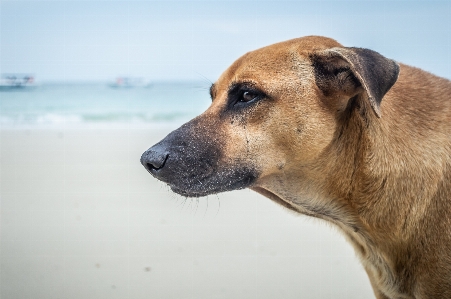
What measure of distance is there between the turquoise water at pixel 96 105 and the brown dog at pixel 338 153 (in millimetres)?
14669

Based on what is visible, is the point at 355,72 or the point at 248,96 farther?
the point at 248,96

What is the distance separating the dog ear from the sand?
43.5 inches

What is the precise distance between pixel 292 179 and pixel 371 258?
757 millimetres

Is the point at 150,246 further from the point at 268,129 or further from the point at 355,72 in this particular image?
the point at 355,72

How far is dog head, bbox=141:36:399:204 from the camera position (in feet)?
10.8

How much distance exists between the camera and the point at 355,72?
3115 millimetres

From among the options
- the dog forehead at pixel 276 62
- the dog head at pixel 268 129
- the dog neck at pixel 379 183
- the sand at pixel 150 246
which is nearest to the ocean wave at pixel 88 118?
the sand at pixel 150 246

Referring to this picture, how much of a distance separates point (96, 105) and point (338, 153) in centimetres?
2273

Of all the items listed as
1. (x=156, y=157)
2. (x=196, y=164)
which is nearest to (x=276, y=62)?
(x=196, y=164)

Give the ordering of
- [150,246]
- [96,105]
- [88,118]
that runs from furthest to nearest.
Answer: [96,105], [88,118], [150,246]

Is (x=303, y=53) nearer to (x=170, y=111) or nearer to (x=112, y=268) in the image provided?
(x=112, y=268)

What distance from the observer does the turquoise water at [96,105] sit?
20.1m

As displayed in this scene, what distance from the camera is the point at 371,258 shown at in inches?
143

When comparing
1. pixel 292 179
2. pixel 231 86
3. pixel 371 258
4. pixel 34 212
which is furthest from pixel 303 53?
pixel 34 212
